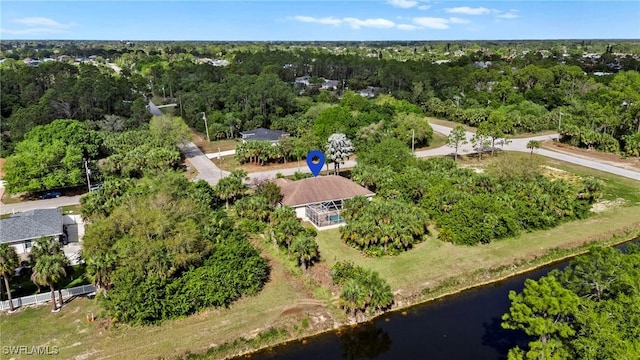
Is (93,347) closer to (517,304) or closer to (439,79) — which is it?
(517,304)

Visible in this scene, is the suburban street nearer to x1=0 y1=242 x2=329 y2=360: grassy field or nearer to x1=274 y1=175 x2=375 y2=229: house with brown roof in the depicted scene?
x1=274 y1=175 x2=375 y2=229: house with brown roof

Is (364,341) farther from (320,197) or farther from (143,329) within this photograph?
(320,197)

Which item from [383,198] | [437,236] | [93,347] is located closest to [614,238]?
[437,236]

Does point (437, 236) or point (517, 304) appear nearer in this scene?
point (517, 304)

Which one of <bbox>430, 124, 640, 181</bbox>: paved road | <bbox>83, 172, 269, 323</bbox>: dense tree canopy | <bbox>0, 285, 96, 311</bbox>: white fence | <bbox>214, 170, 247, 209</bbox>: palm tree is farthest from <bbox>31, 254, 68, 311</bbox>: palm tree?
Answer: <bbox>430, 124, 640, 181</bbox>: paved road

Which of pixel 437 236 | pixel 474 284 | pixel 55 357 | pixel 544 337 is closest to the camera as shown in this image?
pixel 544 337

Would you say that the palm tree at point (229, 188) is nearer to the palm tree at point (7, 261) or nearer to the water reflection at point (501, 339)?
the palm tree at point (7, 261)

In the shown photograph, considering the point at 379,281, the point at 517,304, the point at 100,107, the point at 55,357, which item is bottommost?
the point at 55,357
